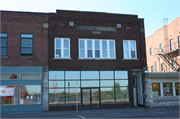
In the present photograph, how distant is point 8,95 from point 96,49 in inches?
381

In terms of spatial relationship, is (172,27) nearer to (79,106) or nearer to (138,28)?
(138,28)

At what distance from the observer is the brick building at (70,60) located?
65.4 feet

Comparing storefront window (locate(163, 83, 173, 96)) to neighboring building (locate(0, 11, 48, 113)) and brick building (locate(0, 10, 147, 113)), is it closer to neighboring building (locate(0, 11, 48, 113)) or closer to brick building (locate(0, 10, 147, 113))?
brick building (locate(0, 10, 147, 113))

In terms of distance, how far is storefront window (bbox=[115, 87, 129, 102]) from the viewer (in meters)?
22.2

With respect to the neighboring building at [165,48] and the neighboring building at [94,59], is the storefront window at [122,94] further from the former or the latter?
the neighboring building at [165,48]

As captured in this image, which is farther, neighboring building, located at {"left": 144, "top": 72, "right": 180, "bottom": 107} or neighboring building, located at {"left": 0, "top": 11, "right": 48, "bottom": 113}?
neighboring building, located at {"left": 144, "top": 72, "right": 180, "bottom": 107}

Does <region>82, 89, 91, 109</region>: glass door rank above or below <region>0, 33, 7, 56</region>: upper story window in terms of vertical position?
below

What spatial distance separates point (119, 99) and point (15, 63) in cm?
1105

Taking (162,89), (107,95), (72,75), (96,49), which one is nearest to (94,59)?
(96,49)

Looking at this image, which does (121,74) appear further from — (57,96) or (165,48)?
(165,48)

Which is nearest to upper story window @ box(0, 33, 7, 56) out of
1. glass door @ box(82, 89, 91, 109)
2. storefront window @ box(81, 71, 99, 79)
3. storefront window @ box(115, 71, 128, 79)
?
storefront window @ box(81, 71, 99, 79)

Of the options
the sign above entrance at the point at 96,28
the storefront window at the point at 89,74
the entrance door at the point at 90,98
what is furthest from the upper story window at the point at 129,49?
the entrance door at the point at 90,98

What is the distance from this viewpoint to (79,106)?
2078 cm

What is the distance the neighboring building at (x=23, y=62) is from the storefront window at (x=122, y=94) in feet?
24.1
